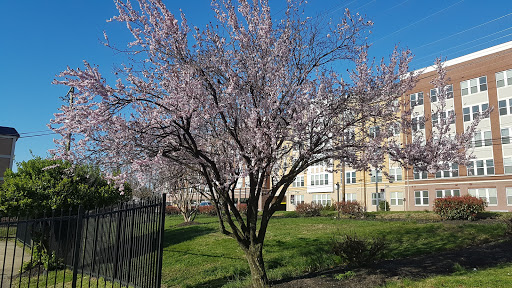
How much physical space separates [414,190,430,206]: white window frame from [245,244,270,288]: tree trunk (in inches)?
1466

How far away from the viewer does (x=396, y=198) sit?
4278 cm

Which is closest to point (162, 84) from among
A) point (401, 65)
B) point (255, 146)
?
point (255, 146)

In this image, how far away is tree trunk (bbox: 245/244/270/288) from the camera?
746 centimetres

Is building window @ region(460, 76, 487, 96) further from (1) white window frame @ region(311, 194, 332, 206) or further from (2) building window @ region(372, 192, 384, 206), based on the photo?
(1) white window frame @ region(311, 194, 332, 206)

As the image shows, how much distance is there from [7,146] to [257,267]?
198 feet

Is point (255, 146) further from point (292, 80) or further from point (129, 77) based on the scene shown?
point (129, 77)

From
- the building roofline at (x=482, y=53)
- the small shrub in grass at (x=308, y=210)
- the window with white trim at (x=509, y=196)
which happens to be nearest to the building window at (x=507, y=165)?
the window with white trim at (x=509, y=196)

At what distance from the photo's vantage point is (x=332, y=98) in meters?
8.00

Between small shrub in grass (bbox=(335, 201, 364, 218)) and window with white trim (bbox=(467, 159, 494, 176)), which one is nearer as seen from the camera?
small shrub in grass (bbox=(335, 201, 364, 218))

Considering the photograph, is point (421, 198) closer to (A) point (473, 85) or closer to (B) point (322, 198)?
(A) point (473, 85)

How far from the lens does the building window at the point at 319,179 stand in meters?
51.0

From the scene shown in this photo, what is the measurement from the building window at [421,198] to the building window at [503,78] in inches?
511

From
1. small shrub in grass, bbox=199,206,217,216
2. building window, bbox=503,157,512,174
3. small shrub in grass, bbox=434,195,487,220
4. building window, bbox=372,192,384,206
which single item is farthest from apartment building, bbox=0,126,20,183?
building window, bbox=503,157,512,174

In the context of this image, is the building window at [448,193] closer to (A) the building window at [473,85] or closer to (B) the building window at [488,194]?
(B) the building window at [488,194]
